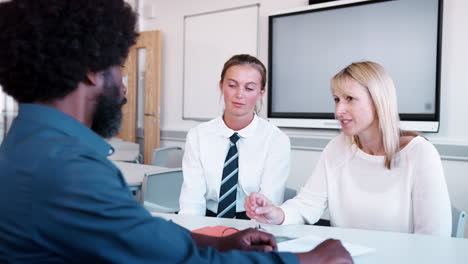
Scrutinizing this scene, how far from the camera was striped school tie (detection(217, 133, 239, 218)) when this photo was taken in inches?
78.5

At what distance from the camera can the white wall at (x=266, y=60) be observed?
3.61 m

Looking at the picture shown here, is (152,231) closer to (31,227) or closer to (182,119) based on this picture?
(31,227)

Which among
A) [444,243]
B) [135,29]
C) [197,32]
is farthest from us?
[197,32]

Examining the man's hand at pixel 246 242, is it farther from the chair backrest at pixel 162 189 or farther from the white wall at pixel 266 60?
the white wall at pixel 266 60

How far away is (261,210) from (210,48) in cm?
403

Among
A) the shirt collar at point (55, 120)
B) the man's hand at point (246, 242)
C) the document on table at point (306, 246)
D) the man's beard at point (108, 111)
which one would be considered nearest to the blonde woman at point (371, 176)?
the document on table at point (306, 246)

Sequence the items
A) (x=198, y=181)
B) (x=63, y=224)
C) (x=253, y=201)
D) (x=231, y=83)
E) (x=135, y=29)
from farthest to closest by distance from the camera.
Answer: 1. (x=231, y=83)
2. (x=198, y=181)
3. (x=253, y=201)
4. (x=135, y=29)
5. (x=63, y=224)

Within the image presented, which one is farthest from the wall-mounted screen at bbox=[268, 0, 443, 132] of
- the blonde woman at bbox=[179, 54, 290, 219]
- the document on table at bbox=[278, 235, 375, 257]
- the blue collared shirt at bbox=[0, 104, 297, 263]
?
the blue collared shirt at bbox=[0, 104, 297, 263]

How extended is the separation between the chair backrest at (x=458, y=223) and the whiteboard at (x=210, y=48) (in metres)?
3.45

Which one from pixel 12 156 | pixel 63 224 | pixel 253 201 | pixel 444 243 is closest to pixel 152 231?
pixel 63 224

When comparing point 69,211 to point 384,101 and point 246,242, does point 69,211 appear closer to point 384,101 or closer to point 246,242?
point 246,242

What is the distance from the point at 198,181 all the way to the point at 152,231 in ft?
4.40

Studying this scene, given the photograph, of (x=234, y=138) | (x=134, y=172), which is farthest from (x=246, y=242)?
(x=134, y=172)

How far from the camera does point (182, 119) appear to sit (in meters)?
5.64
